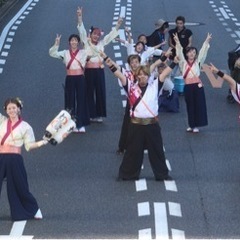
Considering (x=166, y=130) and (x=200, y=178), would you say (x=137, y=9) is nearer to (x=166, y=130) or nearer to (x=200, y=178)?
(x=166, y=130)

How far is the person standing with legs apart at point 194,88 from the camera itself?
53.1 feet

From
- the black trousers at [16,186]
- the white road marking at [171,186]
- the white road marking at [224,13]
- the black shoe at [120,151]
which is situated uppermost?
the black trousers at [16,186]

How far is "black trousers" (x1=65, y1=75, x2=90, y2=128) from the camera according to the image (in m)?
16.3

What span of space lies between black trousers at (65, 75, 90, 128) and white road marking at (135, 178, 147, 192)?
136 inches

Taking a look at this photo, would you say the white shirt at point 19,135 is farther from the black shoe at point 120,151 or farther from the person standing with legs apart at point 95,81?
the person standing with legs apart at point 95,81

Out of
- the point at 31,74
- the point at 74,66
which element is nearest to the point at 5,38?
the point at 31,74

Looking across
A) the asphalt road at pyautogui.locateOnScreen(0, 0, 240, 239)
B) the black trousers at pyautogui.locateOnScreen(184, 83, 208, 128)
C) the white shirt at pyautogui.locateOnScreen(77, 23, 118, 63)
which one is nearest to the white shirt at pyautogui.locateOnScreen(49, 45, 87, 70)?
the white shirt at pyautogui.locateOnScreen(77, 23, 118, 63)

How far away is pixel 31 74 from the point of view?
70.2 feet

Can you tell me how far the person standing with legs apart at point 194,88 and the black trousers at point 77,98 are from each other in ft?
6.36

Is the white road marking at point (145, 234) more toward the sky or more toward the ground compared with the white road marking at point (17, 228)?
more toward the ground

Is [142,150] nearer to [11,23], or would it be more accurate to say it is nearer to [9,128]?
[9,128]

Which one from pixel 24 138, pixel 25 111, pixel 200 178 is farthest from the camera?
pixel 25 111

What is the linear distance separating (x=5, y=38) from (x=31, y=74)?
14.9 feet

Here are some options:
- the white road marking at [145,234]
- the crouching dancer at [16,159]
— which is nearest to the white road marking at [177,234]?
the white road marking at [145,234]
